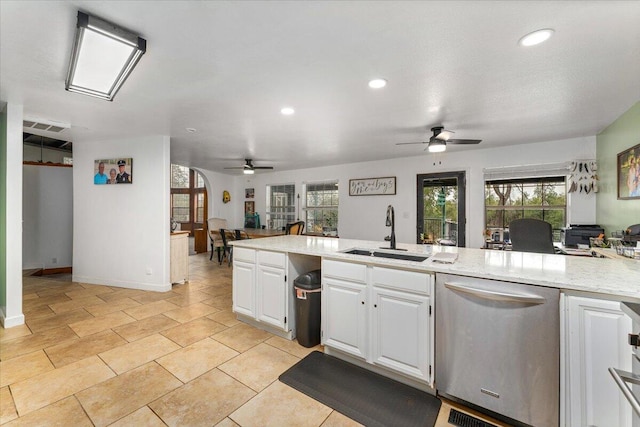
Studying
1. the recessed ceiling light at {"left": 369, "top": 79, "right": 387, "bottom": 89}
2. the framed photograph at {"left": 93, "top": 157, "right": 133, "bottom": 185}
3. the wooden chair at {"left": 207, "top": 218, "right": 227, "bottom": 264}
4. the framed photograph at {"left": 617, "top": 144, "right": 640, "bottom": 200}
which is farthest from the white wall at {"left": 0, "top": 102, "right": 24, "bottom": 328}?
the framed photograph at {"left": 617, "top": 144, "right": 640, "bottom": 200}

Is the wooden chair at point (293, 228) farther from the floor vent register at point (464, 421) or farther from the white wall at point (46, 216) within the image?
the floor vent register at point (464, 421)

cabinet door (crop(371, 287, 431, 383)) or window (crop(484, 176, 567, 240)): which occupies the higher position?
window (crop(484, 176, 567, 240))

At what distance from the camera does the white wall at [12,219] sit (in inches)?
115

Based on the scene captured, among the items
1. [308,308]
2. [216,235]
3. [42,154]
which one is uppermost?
[42,154]

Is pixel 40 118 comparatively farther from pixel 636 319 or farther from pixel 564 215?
pixel 564 215

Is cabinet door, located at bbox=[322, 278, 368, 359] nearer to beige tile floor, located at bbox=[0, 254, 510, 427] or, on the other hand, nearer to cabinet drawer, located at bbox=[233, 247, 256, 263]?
beige tile floor, located at bbox=[0, 254, 510, 427]

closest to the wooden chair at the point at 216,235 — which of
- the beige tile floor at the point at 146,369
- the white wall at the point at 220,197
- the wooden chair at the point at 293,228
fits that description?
the white wall at the point at 220,197

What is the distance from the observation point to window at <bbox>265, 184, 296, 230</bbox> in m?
7.63

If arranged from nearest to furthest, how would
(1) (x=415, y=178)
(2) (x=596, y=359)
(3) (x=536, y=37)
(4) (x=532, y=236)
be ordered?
(2) (x=596, y=359) → (3) (x=536, y=37) → (4) (x=532, y=236) → (1) (x=415, y=178)

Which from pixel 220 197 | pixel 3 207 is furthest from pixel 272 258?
pixel 220 197

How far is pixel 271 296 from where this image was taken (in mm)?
2742

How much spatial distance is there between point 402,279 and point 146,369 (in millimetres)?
2185

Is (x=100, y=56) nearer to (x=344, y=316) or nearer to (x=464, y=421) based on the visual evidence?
(x=344, y=316)

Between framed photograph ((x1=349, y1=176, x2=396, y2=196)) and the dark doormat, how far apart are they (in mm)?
4241
